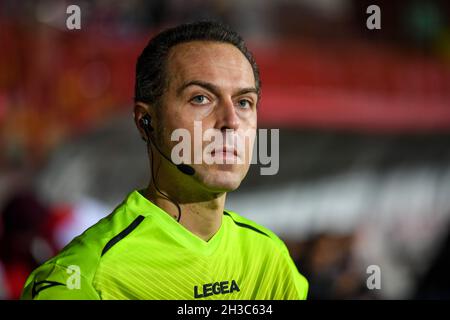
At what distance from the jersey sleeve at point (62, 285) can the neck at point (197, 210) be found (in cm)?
38

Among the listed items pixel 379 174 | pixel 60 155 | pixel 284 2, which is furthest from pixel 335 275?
pixel 284 2

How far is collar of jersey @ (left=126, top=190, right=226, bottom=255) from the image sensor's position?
2.46 metres

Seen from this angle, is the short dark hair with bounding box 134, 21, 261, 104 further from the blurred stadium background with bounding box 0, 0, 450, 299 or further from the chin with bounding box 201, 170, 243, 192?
the blurred stadium background with bounding box 0, 0, 450, 299

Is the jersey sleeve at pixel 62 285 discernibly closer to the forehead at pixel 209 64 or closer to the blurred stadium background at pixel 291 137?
the forehead at pixel 209 64

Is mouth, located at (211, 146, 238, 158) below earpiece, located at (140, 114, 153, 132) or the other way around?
below

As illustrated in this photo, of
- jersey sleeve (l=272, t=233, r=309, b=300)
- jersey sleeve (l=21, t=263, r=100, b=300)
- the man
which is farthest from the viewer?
jersey sleeve (l=272, t=233, r=309, b=300)

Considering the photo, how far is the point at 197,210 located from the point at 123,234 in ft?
0.86

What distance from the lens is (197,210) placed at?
2508mm

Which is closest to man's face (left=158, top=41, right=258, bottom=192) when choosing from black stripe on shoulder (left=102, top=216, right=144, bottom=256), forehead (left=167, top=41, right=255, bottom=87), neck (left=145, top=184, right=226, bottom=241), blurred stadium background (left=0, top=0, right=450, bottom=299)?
forehead (left=167, top=41, right=255, bottom=87)

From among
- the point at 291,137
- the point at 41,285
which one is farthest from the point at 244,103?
the point at 291,137

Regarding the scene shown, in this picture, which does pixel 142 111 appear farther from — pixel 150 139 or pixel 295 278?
pixel 295 278

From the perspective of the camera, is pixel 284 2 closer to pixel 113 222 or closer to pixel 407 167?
pixel 407 167

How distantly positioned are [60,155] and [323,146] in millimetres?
2734

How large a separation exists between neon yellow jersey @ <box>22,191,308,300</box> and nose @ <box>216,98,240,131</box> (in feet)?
1.13
